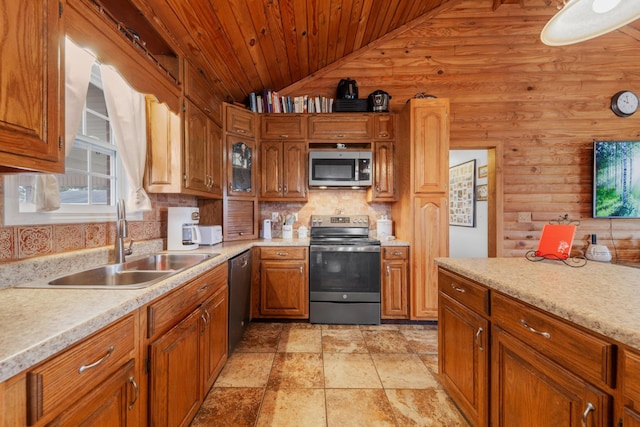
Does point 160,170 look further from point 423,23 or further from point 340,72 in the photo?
point 423,23

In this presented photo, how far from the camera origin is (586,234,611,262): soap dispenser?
3.03 meters

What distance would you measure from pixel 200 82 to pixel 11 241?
1694 millimetres

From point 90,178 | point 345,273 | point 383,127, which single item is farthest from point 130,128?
point 383,127

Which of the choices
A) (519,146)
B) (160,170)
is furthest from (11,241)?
(519,146)

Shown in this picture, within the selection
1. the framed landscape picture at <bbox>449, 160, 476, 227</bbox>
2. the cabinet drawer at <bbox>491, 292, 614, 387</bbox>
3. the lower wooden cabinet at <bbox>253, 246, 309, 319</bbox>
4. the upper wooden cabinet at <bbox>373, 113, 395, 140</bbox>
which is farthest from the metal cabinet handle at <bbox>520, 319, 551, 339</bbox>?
the framed landscape picture at <bbox>449, 160, 476, 227</bbox>

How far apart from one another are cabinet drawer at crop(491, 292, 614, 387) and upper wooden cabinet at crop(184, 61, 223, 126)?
2430 millimetres

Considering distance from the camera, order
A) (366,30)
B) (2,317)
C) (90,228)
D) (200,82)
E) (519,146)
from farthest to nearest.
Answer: (519,146)
(366,30)
(200,82)
(90,228)
(2,317)

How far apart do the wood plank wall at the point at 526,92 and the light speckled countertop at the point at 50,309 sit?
329 cm

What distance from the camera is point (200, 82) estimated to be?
2.28 metres

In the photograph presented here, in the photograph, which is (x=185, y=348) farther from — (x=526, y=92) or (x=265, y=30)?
(x=526, y=92)

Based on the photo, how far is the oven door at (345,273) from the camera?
2750 millimetres

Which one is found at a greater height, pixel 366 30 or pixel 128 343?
pixel 366 30

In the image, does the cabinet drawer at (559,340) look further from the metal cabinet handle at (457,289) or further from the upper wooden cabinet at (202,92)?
the upper wooden cabinet at (202,92)

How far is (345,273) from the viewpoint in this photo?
2.76m
